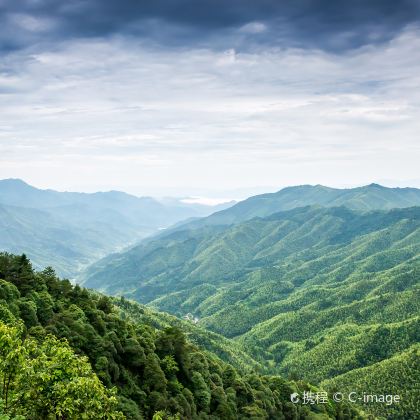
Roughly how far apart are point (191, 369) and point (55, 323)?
32.2m

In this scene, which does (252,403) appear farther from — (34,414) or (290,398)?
(34,414)

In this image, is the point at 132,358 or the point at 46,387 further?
the point at 132,358

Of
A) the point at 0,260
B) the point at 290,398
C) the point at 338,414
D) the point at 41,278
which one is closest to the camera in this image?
the point at 0,260

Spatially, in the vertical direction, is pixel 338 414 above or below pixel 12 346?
below

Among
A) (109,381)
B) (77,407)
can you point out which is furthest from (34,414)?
(109,381)

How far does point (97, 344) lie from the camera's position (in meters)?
79.5

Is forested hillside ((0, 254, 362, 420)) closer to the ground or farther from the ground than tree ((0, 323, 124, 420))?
closer to the ground

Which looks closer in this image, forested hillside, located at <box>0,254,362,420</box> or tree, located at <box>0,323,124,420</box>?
tree, located at <box>0,323,124,420</box>

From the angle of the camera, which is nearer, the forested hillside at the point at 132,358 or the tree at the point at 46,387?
the tree at the point at 46,387

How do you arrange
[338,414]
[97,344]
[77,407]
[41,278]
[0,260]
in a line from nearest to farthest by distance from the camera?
1. [77,407]
2. [97,344]
3. [0,260]
4. [41,278]
5. [338,414]

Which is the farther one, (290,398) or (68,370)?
(290,398)

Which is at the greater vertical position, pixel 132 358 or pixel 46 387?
pixel 46 387

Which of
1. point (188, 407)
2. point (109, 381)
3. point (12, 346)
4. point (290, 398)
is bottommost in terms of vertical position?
point (290, 398)

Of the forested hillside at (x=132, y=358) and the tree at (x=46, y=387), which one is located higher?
the tree at (x=46, y=387)
